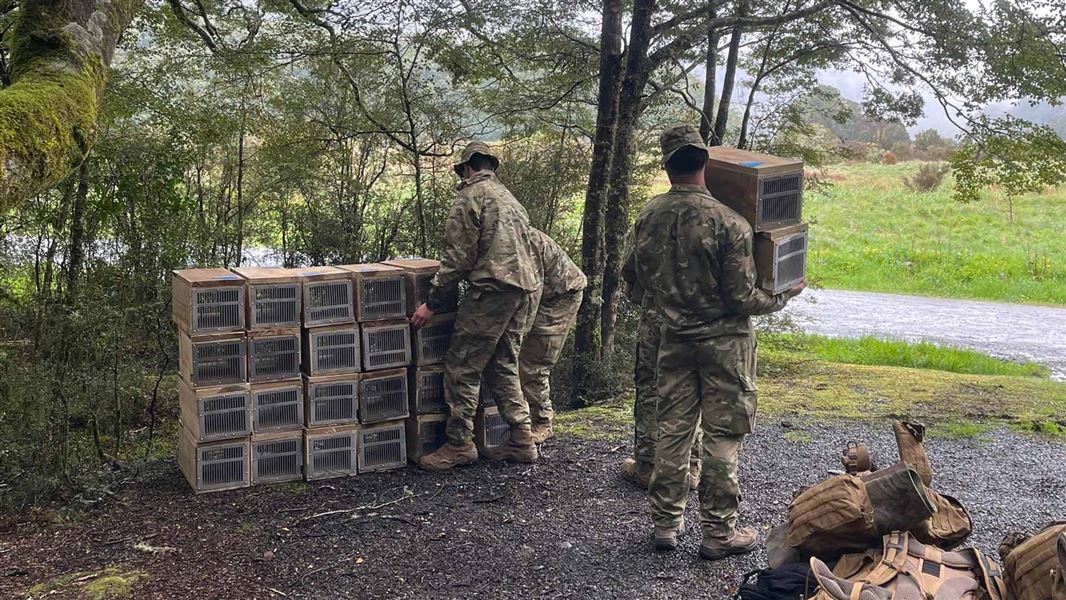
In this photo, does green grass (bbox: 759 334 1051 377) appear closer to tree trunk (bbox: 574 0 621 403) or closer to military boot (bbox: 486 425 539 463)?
tree trunk (bbox: 574 0 621 403)

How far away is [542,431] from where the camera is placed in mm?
6559

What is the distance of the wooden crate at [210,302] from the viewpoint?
520 centimetres

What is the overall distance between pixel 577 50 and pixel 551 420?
4.60 m

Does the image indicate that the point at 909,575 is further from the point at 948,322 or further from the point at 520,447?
the point at 948,322

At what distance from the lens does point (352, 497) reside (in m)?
5.36

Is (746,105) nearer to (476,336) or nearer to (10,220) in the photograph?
(476,336)

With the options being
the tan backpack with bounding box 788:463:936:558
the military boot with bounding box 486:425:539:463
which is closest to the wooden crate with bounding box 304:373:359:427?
the military boot with bounding box 486:425:539:463

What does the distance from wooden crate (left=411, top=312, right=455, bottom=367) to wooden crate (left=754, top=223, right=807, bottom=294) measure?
7.48 ft

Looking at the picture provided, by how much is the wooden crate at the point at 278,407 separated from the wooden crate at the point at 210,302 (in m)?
0.44

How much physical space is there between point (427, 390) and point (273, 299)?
1228mm

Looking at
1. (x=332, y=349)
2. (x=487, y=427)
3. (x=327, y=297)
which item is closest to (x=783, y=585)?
(x=487, y=427)

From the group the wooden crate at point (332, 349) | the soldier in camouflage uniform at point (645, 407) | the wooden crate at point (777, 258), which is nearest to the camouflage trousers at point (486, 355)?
the wooden crate at point (332, 349)

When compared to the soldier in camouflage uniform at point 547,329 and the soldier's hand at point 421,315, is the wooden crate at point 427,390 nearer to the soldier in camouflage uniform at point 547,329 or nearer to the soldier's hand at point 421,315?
the soldier's hand at point 421,315

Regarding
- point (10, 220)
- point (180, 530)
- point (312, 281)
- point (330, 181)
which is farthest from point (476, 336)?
point (330, 181)
